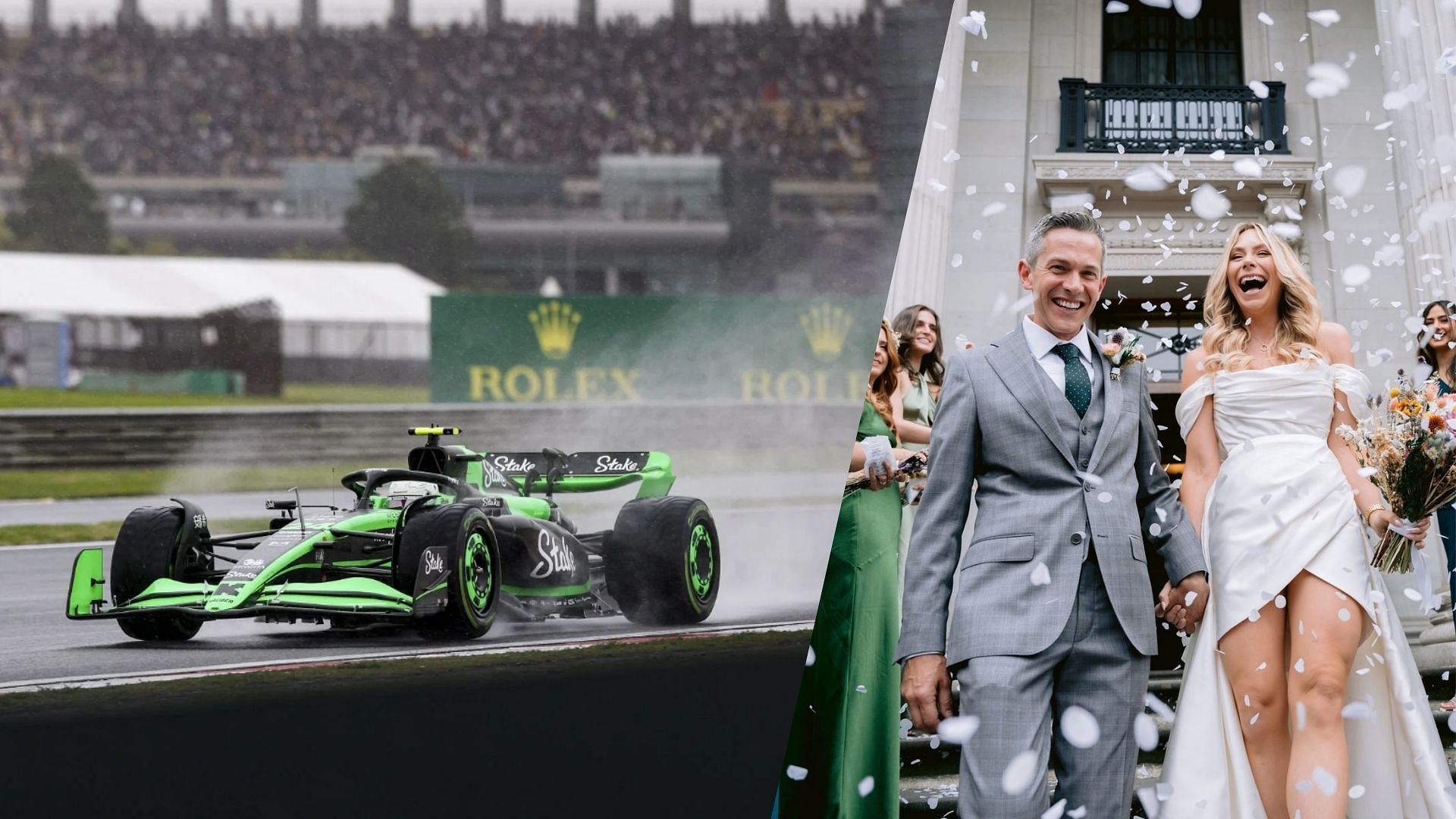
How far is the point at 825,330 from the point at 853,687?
3.81ft

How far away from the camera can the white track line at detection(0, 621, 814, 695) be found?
2557 millimetres

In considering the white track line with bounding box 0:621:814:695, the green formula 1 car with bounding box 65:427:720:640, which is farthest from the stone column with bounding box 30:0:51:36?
the white track line with bounding box 0:621:814:695

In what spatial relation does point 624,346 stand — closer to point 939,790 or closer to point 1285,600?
point 939,790

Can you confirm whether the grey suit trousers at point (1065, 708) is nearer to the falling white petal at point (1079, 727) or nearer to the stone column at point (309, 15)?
the falling white petal at point (1079, 727)

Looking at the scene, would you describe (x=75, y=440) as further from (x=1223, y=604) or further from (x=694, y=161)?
(x=1223, y=604)

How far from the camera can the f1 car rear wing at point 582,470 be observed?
3170mm

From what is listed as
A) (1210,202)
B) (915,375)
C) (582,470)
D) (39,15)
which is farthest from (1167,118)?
(39,15)

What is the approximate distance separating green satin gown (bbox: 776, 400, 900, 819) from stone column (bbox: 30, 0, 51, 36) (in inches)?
69.1

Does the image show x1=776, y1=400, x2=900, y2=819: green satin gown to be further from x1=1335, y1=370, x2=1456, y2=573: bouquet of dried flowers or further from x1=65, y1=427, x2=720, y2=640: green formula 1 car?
x1=65, y1=427, x2=720, y2=640: green formula 1 car

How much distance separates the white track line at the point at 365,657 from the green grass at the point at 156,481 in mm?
464

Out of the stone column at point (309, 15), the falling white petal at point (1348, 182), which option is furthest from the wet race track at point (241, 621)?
the falling white petal at point (1348, 182)

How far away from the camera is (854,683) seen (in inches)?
77.8

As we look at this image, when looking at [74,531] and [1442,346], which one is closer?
[1442,346]

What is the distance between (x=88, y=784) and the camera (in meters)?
2.29
